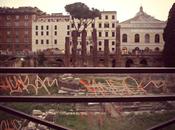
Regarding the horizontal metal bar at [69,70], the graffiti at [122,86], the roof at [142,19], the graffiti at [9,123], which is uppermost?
the roof at [142,19]

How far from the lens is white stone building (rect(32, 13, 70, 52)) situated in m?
34.3

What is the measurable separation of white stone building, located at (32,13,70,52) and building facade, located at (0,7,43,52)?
582mm

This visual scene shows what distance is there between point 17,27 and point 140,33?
1100 centimetres

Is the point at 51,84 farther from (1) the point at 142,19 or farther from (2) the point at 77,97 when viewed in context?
(1) the point at 142,19

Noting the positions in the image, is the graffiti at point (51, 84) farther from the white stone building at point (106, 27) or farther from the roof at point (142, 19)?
the white stone building at point (106, 27)

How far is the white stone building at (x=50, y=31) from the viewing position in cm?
3431

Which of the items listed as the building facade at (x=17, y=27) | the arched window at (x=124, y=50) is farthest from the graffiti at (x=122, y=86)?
the building facade at (x=17, y=27)

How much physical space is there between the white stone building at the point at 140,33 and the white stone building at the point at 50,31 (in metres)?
5.10

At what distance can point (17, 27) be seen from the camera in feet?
116

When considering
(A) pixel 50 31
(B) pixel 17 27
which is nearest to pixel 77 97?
(A) pixel 50 31

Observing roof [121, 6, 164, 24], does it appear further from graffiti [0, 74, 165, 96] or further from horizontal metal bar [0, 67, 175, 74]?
horizontal metal bar [0, 67, 175, 74]

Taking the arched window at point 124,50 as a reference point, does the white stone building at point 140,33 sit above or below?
above

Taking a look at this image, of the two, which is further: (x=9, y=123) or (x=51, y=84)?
(x=51, y=84)

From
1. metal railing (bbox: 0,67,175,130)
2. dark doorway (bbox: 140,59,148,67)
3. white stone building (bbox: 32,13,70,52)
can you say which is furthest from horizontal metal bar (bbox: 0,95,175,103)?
white stone building (bbox: 32,13,70,52)
